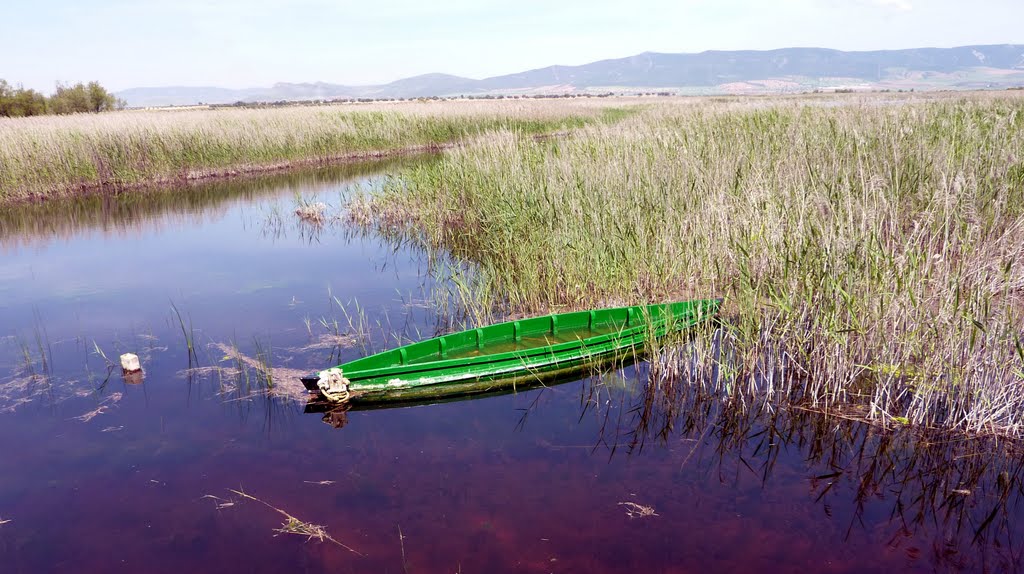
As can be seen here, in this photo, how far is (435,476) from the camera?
197 inches

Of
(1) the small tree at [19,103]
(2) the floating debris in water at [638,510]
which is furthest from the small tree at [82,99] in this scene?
(2) the floating debris in water at [638,510]

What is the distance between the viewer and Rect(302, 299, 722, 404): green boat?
19.8ft

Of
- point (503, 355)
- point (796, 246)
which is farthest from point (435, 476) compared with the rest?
point (796, 246)

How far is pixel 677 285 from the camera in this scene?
7.84 meters

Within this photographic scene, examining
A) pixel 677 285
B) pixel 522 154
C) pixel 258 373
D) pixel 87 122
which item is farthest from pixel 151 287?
pixel 87 122

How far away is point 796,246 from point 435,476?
386 centimetres

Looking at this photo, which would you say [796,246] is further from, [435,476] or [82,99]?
[82,99]

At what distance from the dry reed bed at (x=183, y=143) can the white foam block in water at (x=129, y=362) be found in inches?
506

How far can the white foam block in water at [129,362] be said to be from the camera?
686 centimetres

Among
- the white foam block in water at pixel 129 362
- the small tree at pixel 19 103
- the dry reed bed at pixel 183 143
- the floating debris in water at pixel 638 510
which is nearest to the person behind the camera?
the floating debris in water at pixel 638 510

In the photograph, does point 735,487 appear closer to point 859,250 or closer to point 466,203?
point 859,250

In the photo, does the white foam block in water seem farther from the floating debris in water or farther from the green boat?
the floating debris in water

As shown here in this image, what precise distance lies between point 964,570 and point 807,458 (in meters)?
1.28

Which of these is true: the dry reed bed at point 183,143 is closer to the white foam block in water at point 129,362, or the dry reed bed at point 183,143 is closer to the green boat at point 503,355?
the green boat at point 503,355
